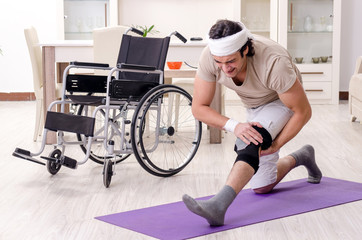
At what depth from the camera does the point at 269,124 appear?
8.17 feet

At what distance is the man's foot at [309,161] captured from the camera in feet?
9.55

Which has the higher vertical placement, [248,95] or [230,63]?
[230,63]

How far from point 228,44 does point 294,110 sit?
41 cm

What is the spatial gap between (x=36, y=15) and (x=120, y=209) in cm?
477

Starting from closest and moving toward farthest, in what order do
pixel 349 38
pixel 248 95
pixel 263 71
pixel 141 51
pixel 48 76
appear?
pixel 263 71 → pixel 248 95 → pixel 141 51 → pixel 48 76 → pixel 349 38

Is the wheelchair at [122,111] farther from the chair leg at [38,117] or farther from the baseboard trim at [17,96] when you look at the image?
the baseboard trim at [17,96]

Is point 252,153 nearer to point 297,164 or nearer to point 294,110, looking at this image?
point 294,110

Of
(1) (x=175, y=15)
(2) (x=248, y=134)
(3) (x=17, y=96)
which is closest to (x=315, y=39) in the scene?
(1) (x=175, y=15)

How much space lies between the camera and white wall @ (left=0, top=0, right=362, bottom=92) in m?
6.85

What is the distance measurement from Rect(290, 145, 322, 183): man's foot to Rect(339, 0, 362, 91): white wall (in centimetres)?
421

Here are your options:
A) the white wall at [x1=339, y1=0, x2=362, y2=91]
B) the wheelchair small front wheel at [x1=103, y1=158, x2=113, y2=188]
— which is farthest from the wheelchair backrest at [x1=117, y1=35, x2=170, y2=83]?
the white wall at [x1=339, y1=0, x2=362, y2=91]

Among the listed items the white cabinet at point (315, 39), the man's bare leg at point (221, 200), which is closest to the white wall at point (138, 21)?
the white cabinet at point (315, 39)

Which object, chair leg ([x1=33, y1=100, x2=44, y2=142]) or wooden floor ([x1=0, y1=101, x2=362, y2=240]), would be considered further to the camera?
chair leg ([x1=33, y1=100, x2=44, y2=142])

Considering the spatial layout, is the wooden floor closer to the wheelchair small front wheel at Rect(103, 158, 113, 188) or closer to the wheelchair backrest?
the wheelchair small front wheel at Rect(103, 158, 113, 188)
